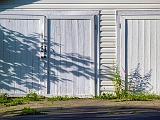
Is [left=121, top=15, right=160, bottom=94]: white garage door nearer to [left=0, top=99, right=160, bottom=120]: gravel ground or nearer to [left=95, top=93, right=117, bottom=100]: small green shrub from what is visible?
[left=95, top=93, right=117, bottom=100]: small green shrub

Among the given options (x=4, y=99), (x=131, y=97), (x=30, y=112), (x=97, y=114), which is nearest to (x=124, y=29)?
(x=131, y=97)

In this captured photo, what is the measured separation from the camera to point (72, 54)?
1511cm

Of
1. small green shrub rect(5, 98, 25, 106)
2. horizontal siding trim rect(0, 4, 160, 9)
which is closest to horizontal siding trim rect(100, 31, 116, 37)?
horizontal siding trim rect(0, 4, 160, 9)

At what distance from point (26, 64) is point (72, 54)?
4.23 feet

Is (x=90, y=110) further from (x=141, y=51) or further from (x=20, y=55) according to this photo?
(x=20, y=55)

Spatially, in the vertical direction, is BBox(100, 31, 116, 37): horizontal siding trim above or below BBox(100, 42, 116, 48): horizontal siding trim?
above

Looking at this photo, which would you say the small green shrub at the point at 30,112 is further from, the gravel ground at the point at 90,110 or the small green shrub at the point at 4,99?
the small green shrub at the point at 4,99

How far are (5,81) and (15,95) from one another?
0.47 metres

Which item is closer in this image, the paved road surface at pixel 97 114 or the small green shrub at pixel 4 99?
the paved road surface at pixel 97 114

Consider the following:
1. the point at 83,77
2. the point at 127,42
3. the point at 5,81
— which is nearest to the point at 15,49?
the point at 5,81

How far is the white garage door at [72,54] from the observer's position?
1505 cm

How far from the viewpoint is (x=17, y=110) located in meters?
13.2

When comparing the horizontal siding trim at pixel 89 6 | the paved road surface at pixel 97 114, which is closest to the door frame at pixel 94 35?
the horizontal siding trim at pixel 89 6

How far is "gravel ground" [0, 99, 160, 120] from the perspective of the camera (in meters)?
11.9
